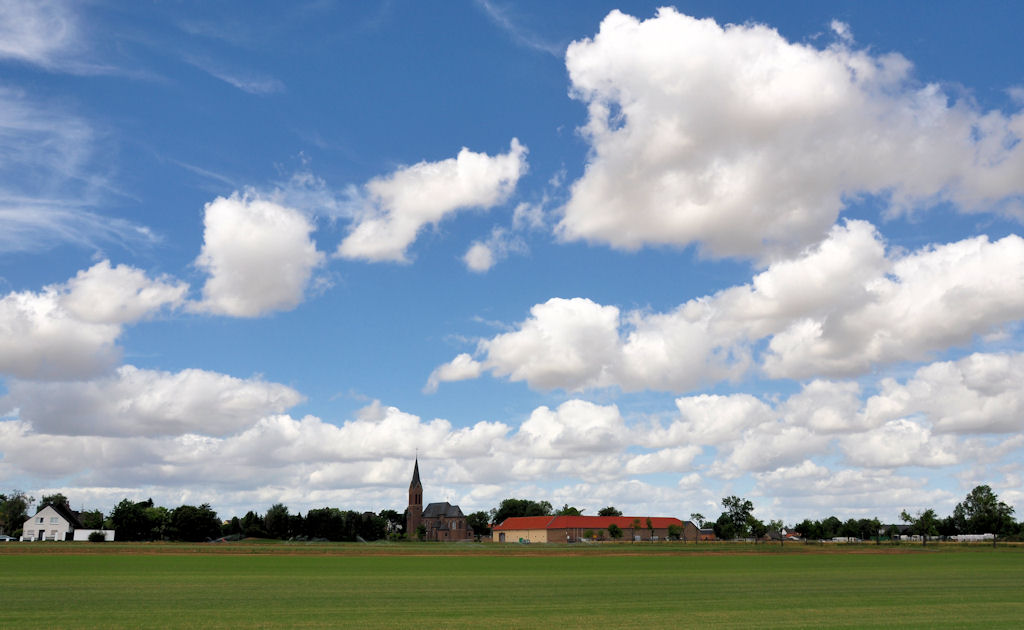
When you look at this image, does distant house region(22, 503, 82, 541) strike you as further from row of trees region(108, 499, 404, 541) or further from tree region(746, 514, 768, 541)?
tree region(746, 514, 768, 541)

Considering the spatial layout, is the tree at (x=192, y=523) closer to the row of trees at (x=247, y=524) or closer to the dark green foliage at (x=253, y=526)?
the row of trees at (x=247, y=524)

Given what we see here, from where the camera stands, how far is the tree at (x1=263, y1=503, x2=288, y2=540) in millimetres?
169125

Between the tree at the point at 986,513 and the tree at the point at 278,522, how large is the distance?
5482 inches

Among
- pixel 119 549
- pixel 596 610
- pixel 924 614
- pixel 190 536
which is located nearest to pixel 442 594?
pixel 596 610

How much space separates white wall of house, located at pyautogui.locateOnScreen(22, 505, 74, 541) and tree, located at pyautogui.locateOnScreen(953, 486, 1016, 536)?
172 metres

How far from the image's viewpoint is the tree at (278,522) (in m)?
169

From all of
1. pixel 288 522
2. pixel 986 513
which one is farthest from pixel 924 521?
pixel 288 522

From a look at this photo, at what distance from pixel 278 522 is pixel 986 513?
482 feet

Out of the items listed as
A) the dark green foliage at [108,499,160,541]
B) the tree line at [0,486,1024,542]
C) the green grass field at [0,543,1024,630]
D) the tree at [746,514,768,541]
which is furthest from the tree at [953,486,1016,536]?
the dark green foliage at [108,499,160,541]

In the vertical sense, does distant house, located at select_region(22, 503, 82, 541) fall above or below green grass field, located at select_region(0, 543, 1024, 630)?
below

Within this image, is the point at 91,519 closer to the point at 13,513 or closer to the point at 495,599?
the point at 13,513

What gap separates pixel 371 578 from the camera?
4691cm

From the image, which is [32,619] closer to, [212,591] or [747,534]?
[212,591]

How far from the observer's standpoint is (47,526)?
147000mm
